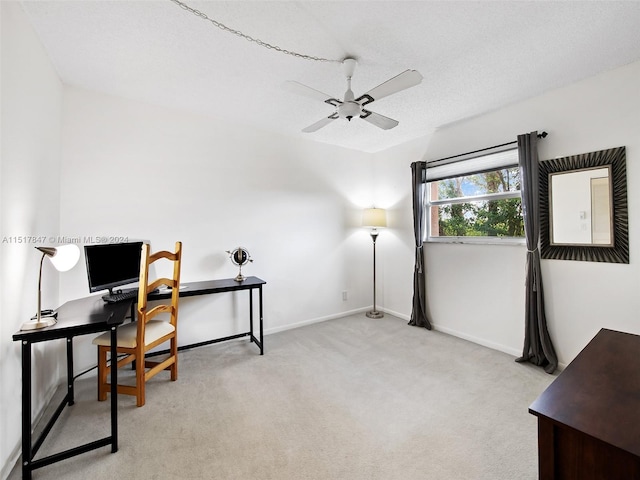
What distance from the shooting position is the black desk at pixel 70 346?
1424 mm

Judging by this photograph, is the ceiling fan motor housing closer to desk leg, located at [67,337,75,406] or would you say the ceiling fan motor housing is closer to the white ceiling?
the white ceiling

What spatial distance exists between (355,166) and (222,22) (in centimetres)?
281

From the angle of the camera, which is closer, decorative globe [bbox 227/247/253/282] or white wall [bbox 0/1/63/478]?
white wall [bbox 0/1/63/478]

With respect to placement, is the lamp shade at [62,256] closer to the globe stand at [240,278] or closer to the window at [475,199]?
the globe stand at [240,278]

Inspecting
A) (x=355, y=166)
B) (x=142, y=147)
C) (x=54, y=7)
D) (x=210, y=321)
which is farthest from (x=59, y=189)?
(x=355, y=166)

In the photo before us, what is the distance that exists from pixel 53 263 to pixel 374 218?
3364 millimetres

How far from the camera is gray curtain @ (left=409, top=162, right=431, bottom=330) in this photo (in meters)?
3.61

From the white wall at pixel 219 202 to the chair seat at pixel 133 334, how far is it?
2.22 feet

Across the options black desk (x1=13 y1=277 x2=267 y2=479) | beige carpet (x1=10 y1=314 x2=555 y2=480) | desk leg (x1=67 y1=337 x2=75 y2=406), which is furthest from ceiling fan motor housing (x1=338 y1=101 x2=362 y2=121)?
desk leg (x1=67 y1=337 x2=75 y2=406)

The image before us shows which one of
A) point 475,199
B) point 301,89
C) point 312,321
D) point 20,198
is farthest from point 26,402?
point 475,199

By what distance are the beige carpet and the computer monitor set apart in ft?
2.82

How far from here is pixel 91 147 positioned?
2.51 metres

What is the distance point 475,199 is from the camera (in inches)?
128

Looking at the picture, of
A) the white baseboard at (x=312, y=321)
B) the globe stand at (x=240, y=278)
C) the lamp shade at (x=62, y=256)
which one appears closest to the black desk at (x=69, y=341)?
the lamp shade at (x=62, y=256)
